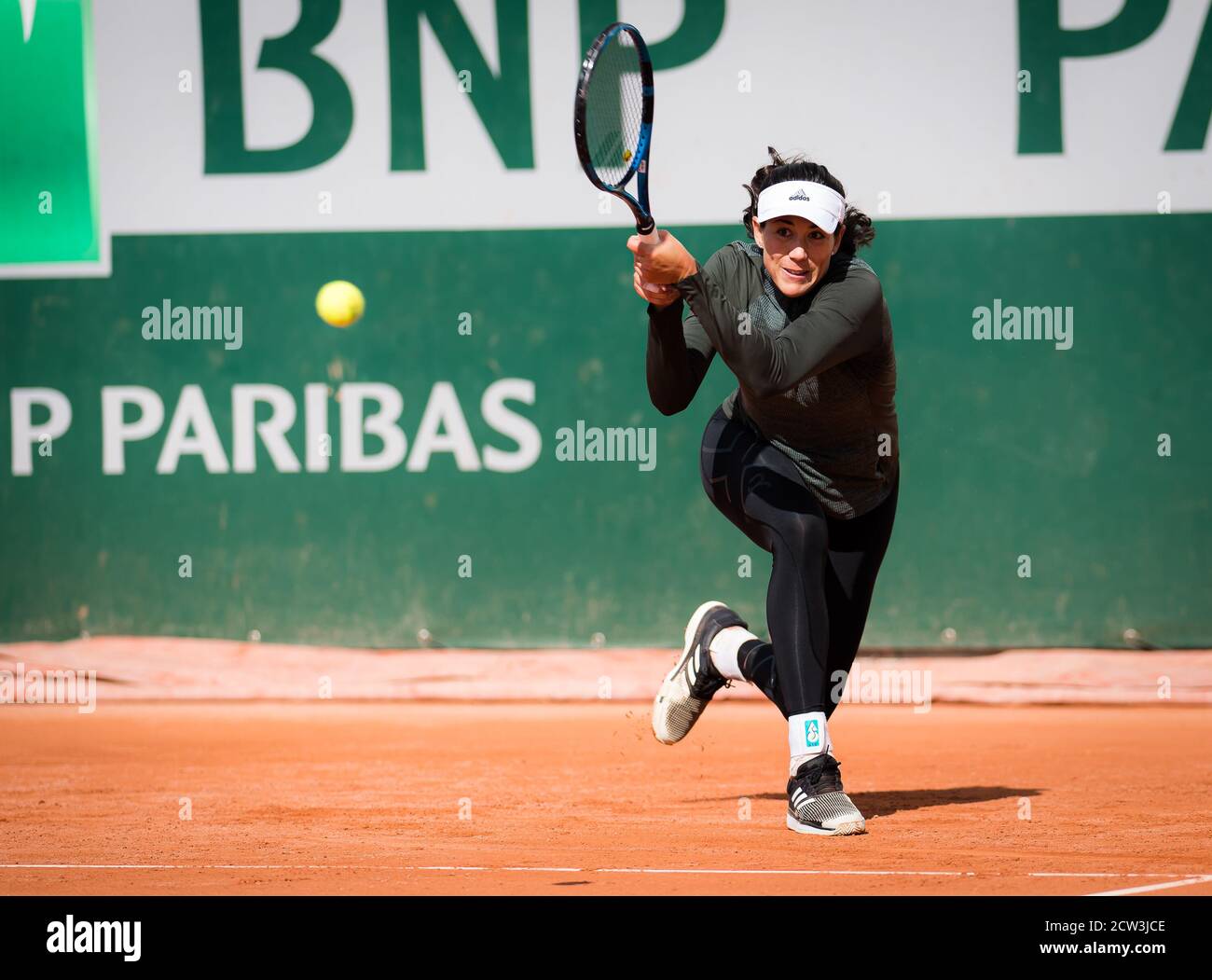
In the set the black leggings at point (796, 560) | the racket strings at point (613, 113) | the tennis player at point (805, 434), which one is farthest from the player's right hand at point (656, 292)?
the black leggings at point (796, 560)

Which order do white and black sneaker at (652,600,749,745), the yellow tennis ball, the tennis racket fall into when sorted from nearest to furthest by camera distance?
the tennis racket
white and black sneaker at (652,600,749,745)
the yellow tennis ball

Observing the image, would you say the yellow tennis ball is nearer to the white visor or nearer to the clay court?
the clay court

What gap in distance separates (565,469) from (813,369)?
3635 millimetres

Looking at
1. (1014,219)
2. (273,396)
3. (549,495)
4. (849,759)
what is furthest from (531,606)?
(1014,219)

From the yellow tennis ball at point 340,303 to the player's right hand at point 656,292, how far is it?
371 centimetres

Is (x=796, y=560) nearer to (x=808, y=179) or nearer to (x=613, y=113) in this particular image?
(x=808, y=179)

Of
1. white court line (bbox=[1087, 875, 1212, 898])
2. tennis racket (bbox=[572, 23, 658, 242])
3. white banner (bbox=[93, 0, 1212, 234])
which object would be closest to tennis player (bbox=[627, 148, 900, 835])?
tennis racket (bbox=[572, 23, 658, 242])

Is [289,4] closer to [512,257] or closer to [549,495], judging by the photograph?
[512,257]

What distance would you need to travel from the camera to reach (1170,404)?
673 cm

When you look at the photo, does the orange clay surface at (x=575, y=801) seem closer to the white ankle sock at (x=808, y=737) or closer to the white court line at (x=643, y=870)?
the white court line at (x=643, y=870)

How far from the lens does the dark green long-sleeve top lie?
10.9ft

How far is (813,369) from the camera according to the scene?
3305mm

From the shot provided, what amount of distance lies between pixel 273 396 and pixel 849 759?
3108 millimetres

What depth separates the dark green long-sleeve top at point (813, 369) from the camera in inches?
130
